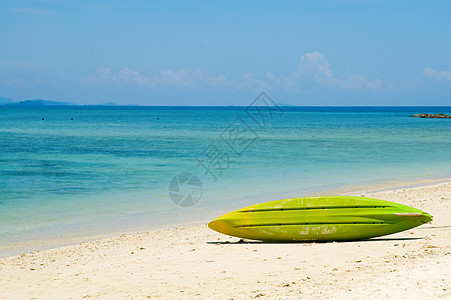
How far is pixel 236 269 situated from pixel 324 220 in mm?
1966

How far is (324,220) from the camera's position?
7652mm

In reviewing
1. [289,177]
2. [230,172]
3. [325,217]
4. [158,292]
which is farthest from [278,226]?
[230,172]

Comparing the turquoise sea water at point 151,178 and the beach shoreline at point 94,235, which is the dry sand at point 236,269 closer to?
the beach shoreline at point 94,235

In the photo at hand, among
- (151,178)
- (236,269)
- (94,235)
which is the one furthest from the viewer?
(151,178)

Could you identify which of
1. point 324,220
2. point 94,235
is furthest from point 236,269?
point 94,235

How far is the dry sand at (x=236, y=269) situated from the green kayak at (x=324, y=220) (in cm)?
21

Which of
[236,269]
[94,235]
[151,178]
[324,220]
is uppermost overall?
[324,220]

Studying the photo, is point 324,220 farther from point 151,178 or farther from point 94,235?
point 151,178

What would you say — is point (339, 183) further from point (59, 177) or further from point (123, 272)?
point (123, 272)

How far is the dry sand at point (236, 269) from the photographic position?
16.6 feet

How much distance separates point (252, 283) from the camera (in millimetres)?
5680

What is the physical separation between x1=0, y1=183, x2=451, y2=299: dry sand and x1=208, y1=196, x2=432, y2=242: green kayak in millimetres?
214

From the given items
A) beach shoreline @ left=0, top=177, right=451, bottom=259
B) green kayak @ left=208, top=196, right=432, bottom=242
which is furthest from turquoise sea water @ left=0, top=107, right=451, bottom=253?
green kayak @ left=208, top=196, right=432, bottom=242

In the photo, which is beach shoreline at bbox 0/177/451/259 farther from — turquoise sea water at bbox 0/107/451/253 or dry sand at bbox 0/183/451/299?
dry sand at bbox 0/183/451/299
